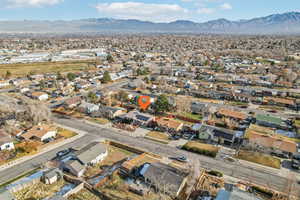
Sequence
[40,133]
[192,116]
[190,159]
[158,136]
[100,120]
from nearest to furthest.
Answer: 1. [190,159]
2. [40,133]
3. [158,136]
4. [100,120]
5. [192,116]

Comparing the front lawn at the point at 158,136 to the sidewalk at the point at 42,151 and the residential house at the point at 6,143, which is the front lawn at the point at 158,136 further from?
the residential house at the point at 6,143

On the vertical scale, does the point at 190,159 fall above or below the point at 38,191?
above

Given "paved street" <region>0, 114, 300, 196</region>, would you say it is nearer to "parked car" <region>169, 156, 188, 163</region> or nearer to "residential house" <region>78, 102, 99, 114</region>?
"parked car" <region>169, 156, 188, 163</region>

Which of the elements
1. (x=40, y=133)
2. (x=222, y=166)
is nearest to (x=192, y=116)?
(x=222, y=166)

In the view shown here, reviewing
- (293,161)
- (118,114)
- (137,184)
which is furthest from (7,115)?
(293,161)

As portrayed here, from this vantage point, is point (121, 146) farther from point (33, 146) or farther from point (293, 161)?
point (293, 161)

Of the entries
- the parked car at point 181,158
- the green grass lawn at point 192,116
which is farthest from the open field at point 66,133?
the green grass lawn at point 192,116

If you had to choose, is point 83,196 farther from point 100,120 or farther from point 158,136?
point 100,120
